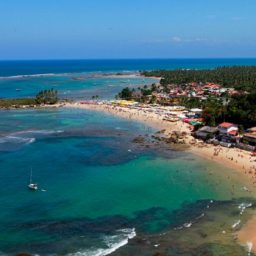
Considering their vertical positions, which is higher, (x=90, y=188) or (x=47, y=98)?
(x=47, y=98)

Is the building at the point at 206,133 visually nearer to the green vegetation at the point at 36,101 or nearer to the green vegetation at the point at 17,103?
the green vegetation at the point at 36,101

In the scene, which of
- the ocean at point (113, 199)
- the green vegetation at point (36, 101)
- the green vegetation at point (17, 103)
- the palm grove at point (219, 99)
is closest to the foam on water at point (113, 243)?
the ocean at point (113, 199)

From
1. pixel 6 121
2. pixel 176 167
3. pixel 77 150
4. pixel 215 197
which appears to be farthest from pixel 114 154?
pixel 6 121

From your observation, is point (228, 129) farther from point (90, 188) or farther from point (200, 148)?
point (90, 188)

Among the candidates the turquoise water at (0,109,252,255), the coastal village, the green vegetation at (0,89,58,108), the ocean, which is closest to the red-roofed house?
the coastal village

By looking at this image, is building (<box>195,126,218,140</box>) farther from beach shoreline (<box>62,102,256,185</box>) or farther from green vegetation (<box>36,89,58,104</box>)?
green vegetation (<box>36,89,58,104</box>)

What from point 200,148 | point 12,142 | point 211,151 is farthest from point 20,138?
point 211,151
